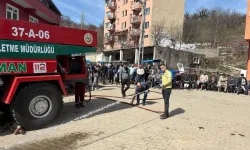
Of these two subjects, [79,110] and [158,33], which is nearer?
[79,110]

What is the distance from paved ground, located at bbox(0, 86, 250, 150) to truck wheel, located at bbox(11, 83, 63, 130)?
29 cm

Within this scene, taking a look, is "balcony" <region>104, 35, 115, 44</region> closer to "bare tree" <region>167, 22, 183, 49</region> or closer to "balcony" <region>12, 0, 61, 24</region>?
"bare tree" <region>167, 22, 183, 49</region>

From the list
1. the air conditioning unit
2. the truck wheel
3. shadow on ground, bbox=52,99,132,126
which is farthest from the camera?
the air conditioning unit

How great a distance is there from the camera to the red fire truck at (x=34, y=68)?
236 inches

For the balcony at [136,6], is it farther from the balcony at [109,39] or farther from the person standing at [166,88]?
the person standing at [166,88]

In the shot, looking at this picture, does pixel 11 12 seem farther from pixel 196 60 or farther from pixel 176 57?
pixel 196 60

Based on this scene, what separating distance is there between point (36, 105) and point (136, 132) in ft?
8.88

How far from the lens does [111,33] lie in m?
62.9

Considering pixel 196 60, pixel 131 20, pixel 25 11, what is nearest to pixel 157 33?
pixel 131 20

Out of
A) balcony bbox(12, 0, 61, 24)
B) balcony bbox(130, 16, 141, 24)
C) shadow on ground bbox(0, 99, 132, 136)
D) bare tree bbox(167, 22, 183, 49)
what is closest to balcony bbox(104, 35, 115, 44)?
balcony bbox(130, 16, 141, 24)

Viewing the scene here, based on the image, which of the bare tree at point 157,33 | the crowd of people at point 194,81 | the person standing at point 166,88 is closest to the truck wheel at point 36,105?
the person standing at point 166,88

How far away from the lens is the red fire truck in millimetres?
5992

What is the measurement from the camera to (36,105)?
6.66 meters

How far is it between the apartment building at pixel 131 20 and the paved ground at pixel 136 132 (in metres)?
30.0
